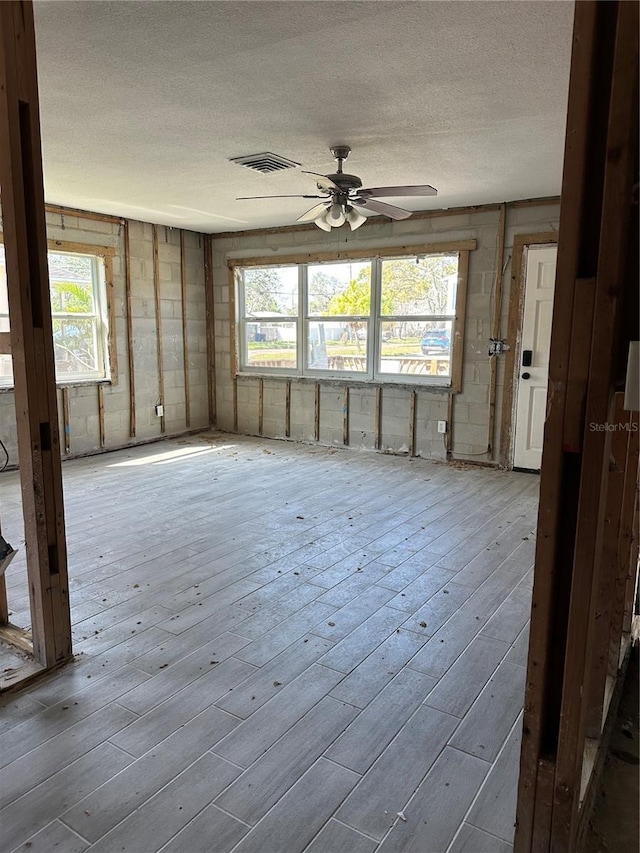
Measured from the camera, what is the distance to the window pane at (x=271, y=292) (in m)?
7.23

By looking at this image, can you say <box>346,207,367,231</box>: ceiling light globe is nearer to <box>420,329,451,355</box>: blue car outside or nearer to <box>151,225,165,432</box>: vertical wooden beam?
<box>420,329,451,355</box>: blue car outside

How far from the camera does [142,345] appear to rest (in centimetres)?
702

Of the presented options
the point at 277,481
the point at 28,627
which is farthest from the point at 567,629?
the point at 277,481

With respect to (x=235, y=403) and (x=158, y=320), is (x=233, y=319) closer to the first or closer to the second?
(x=158, y=320)

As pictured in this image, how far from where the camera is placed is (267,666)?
244 cm

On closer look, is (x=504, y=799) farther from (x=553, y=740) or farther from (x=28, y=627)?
(x=28, y=627)

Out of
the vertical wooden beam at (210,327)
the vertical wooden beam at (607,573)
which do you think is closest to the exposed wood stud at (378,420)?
the vertical wooden beam at (210,327)

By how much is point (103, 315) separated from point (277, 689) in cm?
534

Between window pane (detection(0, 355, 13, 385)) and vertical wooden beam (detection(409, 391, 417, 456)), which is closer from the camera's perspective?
window pane (detection(0, 355, 13, 385))

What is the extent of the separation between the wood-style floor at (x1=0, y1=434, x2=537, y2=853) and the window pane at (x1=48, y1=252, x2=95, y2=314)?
2680 millimetres

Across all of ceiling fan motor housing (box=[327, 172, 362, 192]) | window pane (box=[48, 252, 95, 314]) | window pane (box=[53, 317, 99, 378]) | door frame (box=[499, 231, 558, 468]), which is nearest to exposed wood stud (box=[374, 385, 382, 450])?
door frame (box=[499, 231, 558, 468])

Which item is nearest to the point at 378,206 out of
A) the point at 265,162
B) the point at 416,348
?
the point at 265,162

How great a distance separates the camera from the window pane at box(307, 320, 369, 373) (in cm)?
681

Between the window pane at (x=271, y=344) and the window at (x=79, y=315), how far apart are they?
1.89 m
